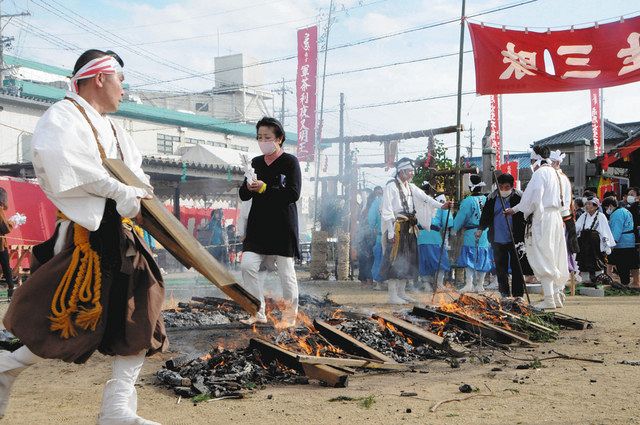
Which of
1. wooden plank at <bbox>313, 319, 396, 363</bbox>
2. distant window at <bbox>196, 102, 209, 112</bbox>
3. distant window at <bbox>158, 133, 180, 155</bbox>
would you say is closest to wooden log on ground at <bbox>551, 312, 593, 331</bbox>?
wooden plank at <bbox>313, 319, 396, 363</bbox>

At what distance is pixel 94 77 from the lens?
333 centimetres

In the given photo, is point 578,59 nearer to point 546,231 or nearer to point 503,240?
point 546,231

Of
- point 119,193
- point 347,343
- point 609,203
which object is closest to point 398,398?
point 347,343

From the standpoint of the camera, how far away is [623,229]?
42.5 ft

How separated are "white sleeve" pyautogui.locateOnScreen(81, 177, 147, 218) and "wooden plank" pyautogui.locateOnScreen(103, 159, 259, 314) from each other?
0.10 meters

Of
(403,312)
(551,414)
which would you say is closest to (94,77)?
(551,414)

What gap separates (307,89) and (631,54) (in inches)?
498

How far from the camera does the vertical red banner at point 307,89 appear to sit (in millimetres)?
20672

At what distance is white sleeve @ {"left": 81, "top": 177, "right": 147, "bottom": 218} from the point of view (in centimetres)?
297

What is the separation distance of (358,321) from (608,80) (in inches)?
255

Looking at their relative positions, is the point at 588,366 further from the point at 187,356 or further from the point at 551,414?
the point at 187,356

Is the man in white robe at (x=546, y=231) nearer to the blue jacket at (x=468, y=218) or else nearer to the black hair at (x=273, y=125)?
the blue jacket at (x=468, y=218)

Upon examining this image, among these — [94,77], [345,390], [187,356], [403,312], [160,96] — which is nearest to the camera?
[94,77]

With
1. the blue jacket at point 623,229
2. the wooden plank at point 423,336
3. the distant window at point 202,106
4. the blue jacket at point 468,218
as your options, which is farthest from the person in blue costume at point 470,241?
the distant window at point 202,106
